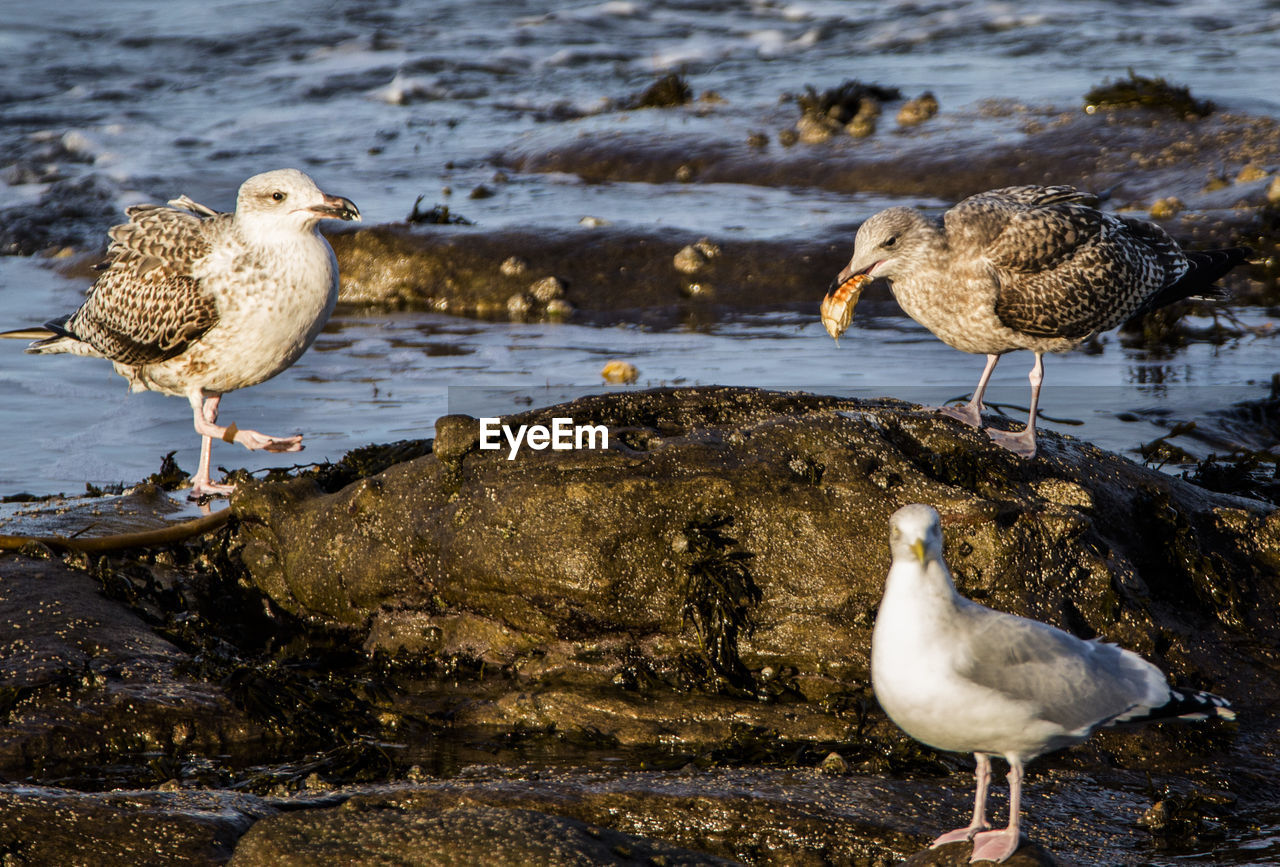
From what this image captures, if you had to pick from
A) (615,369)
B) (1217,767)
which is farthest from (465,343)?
(1217,767)

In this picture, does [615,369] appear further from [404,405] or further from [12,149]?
[12,149]

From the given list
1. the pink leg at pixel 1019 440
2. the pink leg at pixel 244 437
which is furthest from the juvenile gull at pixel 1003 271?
the pink leg at pixel 244 437

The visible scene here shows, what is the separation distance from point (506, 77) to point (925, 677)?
793 inches

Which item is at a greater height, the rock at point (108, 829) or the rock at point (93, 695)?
the rock at point (108, 829)

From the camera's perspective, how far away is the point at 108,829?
11.6 feet

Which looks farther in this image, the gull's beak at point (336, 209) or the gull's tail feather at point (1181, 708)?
the gull's beak at point (336, 209)

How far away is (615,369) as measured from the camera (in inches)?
360

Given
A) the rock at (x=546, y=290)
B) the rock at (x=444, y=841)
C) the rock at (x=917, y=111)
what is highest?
the rock at (x=917, y=111)

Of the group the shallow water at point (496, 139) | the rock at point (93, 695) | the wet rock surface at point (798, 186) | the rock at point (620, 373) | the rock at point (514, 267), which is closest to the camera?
the rock at point (93, 695)

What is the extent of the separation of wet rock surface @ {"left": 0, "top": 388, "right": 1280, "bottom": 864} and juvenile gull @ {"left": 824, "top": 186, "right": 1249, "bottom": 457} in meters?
0.99

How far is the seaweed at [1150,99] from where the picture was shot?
13930 millimetres

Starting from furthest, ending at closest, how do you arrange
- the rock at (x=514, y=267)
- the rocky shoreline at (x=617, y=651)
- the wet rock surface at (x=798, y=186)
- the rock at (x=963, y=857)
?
the rock at (x=514, y=267), the wet rock surface at (x=798, y=186), the rocky shoreline at (x=617, y=651), the rock at (x=963, y=857)

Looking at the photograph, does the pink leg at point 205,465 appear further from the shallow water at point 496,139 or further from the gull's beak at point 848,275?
the gull's beak at point 848,275

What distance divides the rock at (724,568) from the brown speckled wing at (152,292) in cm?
233
